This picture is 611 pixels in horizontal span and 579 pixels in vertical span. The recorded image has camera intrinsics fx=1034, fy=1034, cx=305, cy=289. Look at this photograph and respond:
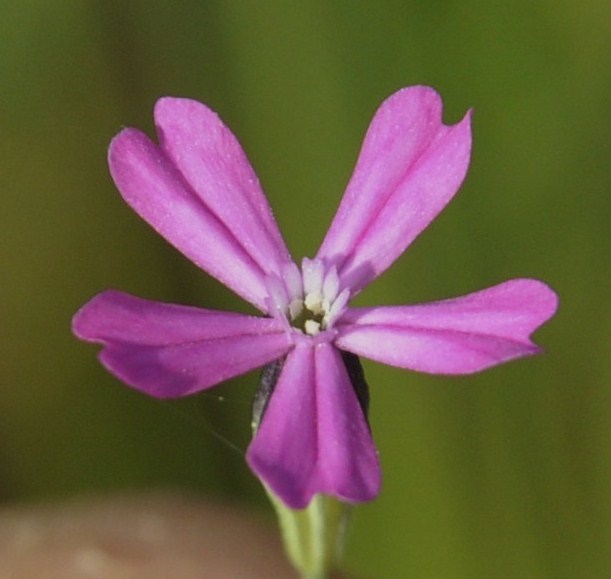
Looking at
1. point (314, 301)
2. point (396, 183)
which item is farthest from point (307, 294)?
point (396, 183)

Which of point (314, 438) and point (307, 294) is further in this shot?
point (307, 294)

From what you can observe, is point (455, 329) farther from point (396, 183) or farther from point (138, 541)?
point (138, 541)

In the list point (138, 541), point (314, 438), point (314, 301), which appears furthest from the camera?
point (138, 541)

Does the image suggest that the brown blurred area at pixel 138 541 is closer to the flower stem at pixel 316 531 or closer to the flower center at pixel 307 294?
the flower stem at pixel 316 531

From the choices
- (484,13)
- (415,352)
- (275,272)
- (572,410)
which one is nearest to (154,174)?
(275,272)

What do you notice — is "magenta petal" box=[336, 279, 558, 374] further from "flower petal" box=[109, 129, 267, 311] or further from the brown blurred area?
the brown blurred area

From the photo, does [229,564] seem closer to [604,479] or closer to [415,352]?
[604,479]

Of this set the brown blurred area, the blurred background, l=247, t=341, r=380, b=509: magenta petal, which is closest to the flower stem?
l=247, t=341, r=380, b=509: magenta petal
